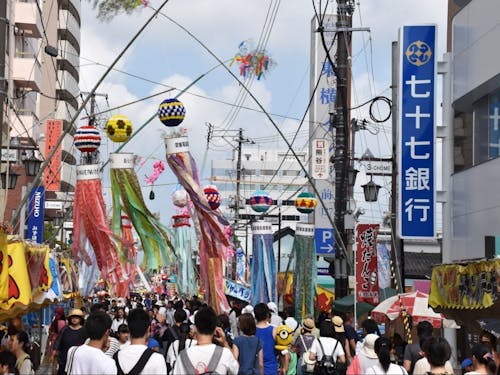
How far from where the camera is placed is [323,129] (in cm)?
5541

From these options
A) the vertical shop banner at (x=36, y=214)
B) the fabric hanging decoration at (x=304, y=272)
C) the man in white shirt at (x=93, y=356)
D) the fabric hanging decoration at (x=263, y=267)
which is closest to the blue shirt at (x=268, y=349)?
the man in white shirt at (x=93, y=356)

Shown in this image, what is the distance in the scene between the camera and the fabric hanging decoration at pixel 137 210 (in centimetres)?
2258

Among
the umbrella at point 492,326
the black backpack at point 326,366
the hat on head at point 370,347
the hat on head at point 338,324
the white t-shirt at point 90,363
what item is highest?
the white t-shirt at point 90,363

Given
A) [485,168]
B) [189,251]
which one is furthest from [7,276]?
[189,251]

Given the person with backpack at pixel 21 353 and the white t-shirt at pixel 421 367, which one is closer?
the white t-shirt at pixel 421 367

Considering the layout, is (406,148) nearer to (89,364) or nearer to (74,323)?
(74,323)

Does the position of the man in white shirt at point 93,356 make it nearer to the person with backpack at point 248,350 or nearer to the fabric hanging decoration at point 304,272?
the person with backpack at point 248,350

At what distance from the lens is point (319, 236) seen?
131 feet

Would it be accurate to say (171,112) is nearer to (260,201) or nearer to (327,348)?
→ (327,348)

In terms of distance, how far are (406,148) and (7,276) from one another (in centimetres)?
1022

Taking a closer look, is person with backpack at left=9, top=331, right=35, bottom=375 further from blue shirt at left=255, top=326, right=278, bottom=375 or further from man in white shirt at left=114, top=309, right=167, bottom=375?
man in white shirt at left=114, top=309, right=167, bottom=375

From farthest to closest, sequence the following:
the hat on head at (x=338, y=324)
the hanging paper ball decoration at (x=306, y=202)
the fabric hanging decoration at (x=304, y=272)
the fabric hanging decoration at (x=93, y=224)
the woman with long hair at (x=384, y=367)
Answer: the hanging paper ball decoration at (x=306, y=202) < the fabric hanging decoration at (x=304, y=272) < the fabric hanging decoration at (x=93, y=224) < the hat on head at (x=338, y=324) < the woman with long hair at (x=384, y=367)

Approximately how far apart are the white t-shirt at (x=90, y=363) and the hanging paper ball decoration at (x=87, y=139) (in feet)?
47.8

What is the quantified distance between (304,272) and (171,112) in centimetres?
713
